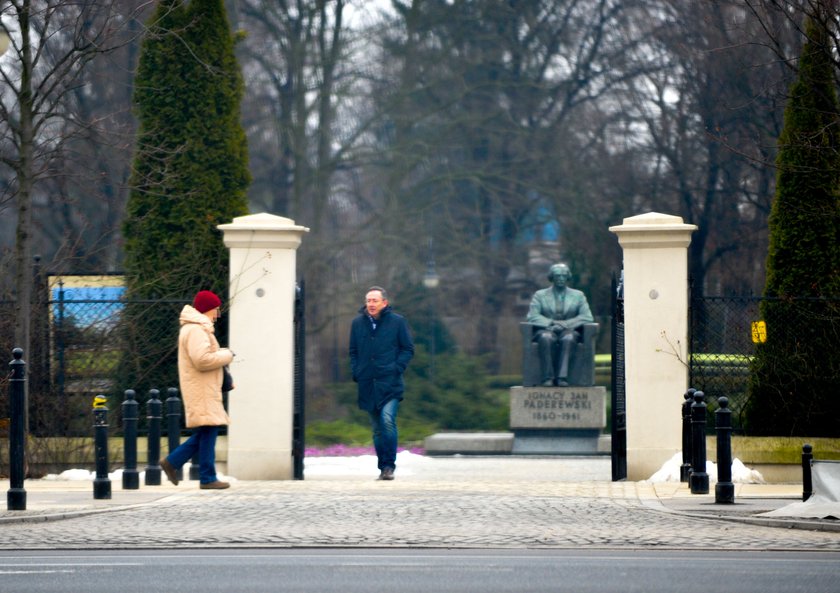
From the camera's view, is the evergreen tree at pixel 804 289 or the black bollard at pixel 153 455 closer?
the black bollard at pixel 153 455

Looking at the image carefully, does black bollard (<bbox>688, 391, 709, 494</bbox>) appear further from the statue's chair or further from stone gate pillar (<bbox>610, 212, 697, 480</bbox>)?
the statue's chair

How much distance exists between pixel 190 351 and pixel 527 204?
2788cm

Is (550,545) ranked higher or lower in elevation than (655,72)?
lower

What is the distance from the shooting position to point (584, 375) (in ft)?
84.4

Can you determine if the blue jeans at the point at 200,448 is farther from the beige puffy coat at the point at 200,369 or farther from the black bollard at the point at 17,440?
the black bollard at the point at 17,440

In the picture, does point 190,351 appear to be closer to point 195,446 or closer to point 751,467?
point 195,446

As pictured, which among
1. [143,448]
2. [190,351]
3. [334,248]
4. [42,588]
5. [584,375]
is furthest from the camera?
[334,248]

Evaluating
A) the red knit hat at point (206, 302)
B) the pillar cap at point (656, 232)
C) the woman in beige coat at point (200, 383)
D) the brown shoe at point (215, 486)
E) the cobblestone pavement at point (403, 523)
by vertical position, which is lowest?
the cobblestone pavement at point (403, 523)

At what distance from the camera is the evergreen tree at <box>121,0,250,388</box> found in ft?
57.3

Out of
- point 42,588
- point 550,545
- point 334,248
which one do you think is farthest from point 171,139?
point 334,248

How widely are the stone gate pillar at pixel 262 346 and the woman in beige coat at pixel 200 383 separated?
2140 millimetres

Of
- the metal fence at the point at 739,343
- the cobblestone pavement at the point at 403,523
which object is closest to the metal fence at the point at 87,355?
the cobblestone pavement at the point at 403,523

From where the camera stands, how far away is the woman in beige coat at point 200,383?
13531 millimetres

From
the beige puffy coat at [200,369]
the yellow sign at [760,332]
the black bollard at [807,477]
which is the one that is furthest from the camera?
the yellow sign at [760,332]
